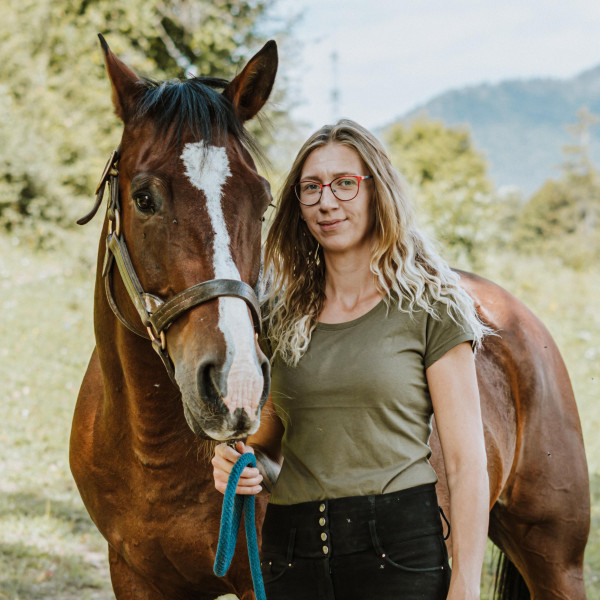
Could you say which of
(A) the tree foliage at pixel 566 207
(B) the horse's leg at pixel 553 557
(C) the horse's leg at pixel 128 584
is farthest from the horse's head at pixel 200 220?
(A) the tree foliage at pixel 566 207

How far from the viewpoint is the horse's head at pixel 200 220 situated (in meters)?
1.60

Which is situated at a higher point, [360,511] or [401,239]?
[401,239]

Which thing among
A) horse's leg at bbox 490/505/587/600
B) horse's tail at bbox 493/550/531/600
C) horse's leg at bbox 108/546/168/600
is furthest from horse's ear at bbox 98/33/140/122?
horse's tail at bbox 493/550/531/600

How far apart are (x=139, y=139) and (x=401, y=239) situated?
33.1 inches

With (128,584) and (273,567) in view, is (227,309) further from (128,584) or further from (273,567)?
(128,584)

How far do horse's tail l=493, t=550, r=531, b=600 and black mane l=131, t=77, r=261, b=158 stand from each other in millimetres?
2642

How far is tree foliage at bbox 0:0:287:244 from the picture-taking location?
1347cm

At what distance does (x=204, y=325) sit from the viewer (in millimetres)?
1674

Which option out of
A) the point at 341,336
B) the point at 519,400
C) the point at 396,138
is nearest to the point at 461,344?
the point at 341,336

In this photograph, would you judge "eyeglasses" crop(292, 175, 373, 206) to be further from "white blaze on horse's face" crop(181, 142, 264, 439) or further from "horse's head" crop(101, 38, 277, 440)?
"white blaze on horse's face" crop(181, 142, 264, 439)

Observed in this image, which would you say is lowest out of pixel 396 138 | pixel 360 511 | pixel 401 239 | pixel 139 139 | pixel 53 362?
pixel 53 362

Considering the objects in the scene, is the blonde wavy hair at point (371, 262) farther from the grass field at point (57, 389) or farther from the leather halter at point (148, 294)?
the grass field at point (57, 389)

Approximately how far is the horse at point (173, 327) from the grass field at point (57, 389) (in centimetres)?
209

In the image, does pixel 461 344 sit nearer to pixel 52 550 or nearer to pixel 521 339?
pixel 521 339
